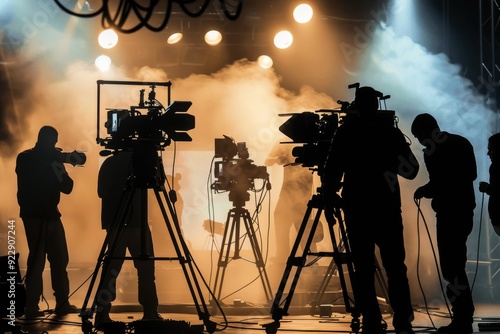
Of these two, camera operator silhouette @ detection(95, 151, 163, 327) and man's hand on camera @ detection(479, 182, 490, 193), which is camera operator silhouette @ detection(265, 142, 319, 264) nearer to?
camera operator silhouette @ detection(95, 151, 163, 327)

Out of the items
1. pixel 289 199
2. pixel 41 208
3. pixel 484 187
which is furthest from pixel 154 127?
pixel 289 199

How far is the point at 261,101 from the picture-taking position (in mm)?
12336

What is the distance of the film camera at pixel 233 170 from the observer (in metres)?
7.46

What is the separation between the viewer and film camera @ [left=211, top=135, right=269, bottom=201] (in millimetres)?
7465

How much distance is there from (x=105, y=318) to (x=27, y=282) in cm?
128

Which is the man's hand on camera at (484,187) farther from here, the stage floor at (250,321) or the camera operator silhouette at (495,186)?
the stage floor at (250,321)

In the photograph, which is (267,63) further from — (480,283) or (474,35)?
(480,283)

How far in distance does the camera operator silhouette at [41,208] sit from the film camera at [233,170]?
4.90ft

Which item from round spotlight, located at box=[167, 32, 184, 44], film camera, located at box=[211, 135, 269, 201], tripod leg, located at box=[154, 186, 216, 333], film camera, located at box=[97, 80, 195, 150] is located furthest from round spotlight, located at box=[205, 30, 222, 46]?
tripod leg, located at box=[154, 186, 216, 333]

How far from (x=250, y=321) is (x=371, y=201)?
210 cm

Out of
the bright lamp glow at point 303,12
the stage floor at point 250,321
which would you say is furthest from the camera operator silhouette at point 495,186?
the bright lamp glow at point 303,12

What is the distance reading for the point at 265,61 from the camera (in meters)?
11.7

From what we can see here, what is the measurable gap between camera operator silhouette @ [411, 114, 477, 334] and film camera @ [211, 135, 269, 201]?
225 cm

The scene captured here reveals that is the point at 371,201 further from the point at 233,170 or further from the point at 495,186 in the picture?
the point at 233,170
